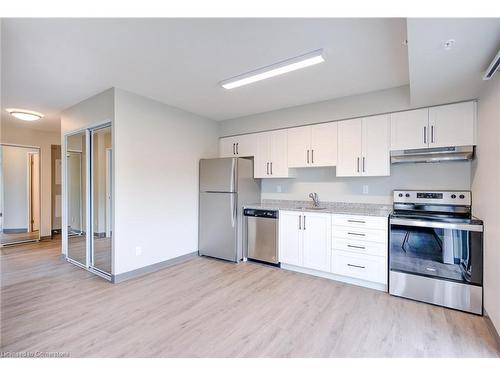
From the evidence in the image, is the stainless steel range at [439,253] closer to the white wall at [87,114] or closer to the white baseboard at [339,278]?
the white baseboard at [339,278]

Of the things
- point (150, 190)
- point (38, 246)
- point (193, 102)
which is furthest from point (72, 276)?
point (193, 102)

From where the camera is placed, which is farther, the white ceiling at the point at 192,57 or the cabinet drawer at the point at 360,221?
the cabinet drawer at the point at 360,221

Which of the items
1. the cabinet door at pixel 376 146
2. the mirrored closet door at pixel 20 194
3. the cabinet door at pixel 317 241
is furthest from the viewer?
the mirrored closet door at pixel 20 194

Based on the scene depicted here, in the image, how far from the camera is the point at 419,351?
181 centimetres

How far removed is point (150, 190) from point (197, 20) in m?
2.35

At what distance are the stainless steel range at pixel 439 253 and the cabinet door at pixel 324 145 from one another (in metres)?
1.16

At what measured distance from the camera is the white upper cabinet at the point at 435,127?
2621mm

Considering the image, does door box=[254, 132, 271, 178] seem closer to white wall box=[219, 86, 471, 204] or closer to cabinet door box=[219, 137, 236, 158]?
white wall box=[219, 86, 471, 204]

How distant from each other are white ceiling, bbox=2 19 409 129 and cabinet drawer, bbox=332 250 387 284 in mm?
2125

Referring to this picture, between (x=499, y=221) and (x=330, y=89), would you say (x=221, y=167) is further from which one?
(x=499, y=221)

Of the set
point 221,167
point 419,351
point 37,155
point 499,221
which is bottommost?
point 419,351

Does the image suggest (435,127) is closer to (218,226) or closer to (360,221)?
(360,221)

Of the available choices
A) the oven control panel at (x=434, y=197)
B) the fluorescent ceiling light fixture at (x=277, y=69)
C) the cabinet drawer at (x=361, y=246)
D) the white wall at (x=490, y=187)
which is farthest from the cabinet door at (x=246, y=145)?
the white wall at (x=490, y=187)

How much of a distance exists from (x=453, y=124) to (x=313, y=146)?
5.31ft
